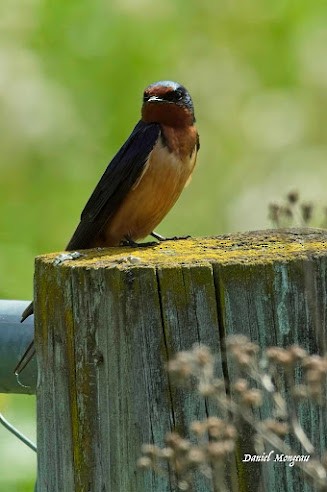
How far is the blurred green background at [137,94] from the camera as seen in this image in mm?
7016

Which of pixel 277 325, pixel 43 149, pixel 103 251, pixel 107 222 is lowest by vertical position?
pixel 277 325

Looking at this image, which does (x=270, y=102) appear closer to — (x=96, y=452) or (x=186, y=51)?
(x=186, y=51)

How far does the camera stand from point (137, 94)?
721cm

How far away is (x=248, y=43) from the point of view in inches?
287

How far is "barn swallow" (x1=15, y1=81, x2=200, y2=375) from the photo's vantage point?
4.91 m

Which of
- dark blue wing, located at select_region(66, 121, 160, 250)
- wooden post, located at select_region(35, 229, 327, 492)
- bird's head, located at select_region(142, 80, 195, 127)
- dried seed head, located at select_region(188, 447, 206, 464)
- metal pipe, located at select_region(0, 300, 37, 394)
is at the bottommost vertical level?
dried seed head, located at select_region(188, 447, 206, 464)

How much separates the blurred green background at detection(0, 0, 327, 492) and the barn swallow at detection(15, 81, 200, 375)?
169cm

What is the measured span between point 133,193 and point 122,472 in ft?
7.10

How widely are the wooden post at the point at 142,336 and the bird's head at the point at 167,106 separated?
2.33 m

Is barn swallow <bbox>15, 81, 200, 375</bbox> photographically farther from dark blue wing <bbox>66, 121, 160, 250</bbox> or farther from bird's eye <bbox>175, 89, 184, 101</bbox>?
bird's eye <bbox>175, 89, 184, 101</bbox>

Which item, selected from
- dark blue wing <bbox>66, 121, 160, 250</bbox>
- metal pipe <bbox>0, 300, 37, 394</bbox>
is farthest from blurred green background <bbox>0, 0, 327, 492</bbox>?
metal pipe <bbox>0, 300, 37, 394</bbox>

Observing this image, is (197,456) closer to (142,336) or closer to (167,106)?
(142,336)

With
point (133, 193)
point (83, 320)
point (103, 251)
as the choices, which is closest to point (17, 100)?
point (133, 193)

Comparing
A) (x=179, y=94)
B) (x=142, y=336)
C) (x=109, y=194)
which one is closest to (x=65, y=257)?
(x=142, y=336)
